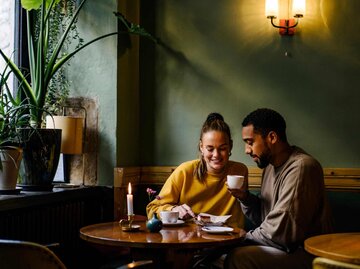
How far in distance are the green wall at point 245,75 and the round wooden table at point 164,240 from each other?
1238 millimetres

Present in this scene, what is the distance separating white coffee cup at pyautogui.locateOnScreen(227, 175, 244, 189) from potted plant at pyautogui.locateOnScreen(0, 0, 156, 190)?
4.32 feet

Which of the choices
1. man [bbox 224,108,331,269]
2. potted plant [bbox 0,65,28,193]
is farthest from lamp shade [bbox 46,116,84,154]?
man [bbox 224,108,331,269]

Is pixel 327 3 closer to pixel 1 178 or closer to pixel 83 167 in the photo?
pixel 83 167

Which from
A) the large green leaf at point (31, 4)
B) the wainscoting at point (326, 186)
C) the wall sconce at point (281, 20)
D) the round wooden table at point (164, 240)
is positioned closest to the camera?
the round wooden table at point (164, 240)

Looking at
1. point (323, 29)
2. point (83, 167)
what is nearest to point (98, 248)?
point (83, 167)

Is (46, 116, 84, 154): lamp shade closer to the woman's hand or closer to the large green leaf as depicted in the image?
the large green leaf

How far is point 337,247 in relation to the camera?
7.85ft

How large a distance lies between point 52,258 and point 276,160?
1.61 meters

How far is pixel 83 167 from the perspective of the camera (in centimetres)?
426

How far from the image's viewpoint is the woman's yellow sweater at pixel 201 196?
3.50 m

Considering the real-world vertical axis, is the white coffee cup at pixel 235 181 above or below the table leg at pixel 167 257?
above

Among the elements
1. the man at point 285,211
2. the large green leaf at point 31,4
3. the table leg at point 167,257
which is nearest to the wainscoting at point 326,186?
the man at point 285,211

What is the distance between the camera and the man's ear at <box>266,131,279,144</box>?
3.21m

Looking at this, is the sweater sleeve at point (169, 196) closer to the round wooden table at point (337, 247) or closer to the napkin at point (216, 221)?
the napkin at point (216, 221)
